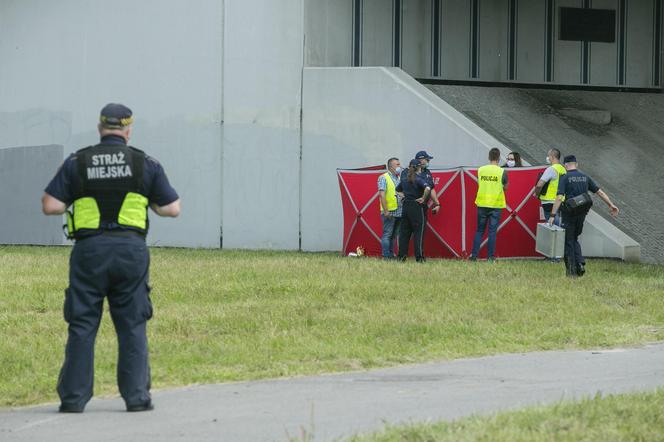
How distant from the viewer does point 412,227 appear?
20828mm

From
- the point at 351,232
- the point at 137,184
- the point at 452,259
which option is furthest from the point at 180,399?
the point at 351,232

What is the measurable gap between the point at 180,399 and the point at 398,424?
1791 mm

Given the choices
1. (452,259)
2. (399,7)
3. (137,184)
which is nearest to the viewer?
(137,184)

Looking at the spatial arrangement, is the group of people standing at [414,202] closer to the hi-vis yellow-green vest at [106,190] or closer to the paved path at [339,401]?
the paved path at [339,401]

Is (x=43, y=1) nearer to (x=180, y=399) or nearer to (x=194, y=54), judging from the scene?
(x=194, y=54)

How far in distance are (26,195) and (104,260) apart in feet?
71.3

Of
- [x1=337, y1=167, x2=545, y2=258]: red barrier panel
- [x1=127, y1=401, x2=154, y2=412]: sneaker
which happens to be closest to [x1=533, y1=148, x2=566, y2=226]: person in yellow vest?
[x1=337, y1=167, x2=545, y2=258]: red barrier panel

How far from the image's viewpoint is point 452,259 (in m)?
21.4

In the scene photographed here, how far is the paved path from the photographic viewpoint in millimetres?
7473

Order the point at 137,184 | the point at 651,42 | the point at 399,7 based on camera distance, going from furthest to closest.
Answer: the point at 651,42, the point at 399,7, the point at 137,184

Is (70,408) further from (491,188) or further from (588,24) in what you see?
(588,24)

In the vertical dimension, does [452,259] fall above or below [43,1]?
below

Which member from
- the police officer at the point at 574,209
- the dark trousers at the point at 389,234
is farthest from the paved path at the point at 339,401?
the dark trousers at the point at 389,234

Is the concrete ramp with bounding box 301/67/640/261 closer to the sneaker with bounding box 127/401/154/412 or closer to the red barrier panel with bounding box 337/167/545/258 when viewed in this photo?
the red barrier panel with bounding box 337/167/545/258
